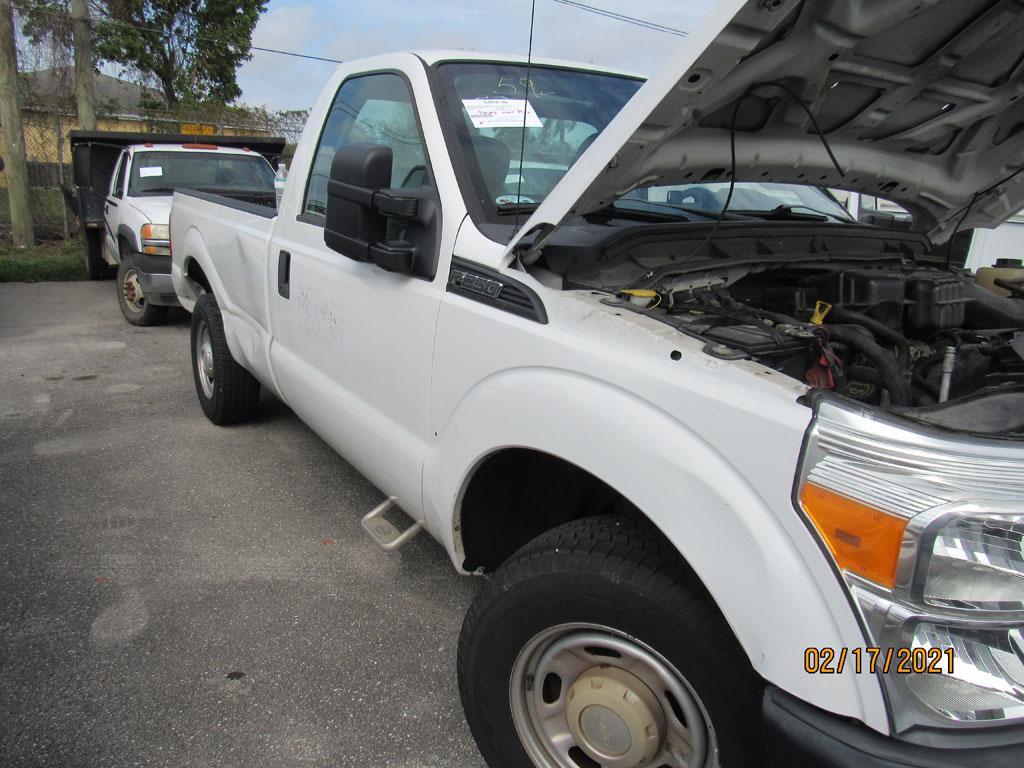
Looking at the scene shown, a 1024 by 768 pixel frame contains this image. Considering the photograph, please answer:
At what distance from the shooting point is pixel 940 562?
126 centimetres

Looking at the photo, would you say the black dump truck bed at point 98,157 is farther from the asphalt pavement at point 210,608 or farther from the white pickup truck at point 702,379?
the white pickup truck at point 702,379

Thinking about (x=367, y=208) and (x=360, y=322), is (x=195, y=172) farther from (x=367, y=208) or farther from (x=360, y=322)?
(x=367, y=208)

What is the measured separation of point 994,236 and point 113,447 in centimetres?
890

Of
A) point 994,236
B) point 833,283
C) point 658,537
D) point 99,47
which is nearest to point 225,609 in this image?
point 658,537

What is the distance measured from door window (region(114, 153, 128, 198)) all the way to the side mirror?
49.9 inches

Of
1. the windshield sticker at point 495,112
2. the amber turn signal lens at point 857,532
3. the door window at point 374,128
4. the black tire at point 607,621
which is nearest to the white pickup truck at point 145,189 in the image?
the door window at point 374,128

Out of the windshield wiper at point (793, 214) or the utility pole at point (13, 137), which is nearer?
the windshield wiper at point (793, 214)

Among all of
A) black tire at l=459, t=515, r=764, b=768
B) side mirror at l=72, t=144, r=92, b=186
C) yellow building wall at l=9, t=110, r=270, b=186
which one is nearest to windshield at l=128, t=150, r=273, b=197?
side mirror at l=72, t=144, r=92, b=186

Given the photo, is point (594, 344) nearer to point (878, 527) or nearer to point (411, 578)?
point (878, 527)

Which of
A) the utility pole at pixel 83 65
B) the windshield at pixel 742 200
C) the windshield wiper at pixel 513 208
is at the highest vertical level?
the utility pole at pixel 83 65

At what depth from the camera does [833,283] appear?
8.01ft

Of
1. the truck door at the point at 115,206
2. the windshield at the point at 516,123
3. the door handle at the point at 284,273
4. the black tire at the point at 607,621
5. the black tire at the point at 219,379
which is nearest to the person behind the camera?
the black tire at the point at 607,621

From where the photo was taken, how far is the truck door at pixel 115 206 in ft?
28.9

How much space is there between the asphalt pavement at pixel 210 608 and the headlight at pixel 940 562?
4.74 feet
